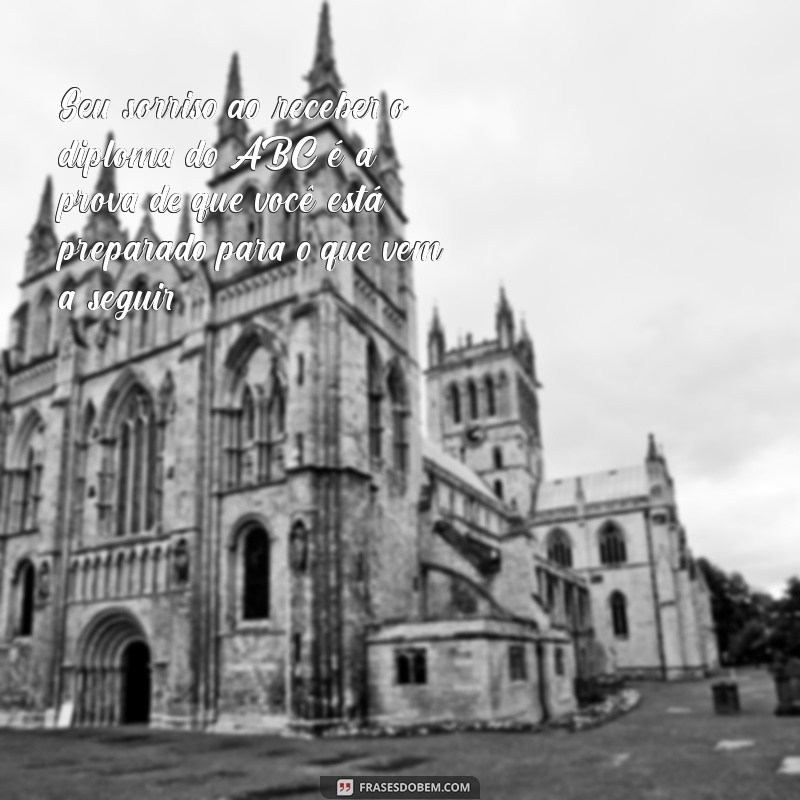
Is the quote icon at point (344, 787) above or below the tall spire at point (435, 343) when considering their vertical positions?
below

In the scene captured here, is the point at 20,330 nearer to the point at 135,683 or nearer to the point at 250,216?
the point at 250,216

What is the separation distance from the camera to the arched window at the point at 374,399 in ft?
92.9

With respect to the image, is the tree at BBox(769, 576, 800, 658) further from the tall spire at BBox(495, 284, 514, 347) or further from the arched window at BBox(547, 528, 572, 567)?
the tall spire at BBox(495, 284, 514, 347)

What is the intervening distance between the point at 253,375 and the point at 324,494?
6.57 m


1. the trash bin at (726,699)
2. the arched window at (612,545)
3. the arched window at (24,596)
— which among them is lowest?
the trash bin at (726,699)

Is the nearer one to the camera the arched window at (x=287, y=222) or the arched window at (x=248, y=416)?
the arched window at (x=248, y=416)

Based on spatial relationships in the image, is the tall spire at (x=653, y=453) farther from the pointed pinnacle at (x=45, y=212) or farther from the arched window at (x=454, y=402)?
the pointed pinnacle at (x=45, y=212)

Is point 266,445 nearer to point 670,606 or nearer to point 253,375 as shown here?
point 253,375

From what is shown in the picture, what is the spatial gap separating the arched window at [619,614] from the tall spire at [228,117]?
1634 inches

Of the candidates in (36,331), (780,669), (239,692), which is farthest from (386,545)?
(36,331)

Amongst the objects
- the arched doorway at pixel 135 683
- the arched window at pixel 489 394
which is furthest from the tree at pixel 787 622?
the arched doorway at pixel 135 683

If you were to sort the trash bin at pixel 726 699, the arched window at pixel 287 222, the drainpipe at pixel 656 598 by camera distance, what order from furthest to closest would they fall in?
the drainpipe at pixel 656 598, the arched window at pixel 287 222, the trash bin at pixel 726 699

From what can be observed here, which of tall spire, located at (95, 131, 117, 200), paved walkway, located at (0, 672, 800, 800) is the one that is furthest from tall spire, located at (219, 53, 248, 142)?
paved walkway, located at (0, 672, 800, 800)


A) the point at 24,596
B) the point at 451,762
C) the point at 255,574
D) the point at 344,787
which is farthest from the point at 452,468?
the point at 344,787
